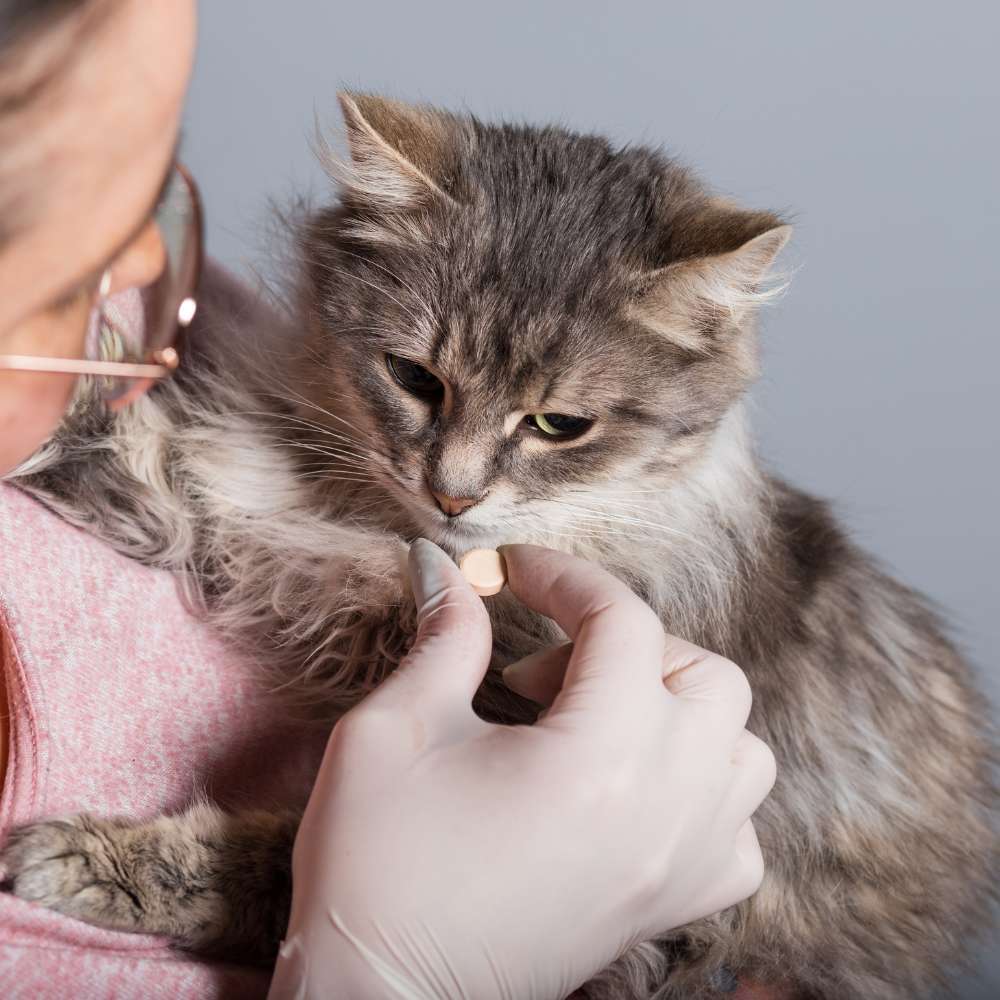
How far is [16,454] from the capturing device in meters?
0.92

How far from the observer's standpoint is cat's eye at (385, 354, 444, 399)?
146 centimetres

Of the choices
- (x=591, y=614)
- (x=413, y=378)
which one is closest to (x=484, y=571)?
(x=591, y=614)

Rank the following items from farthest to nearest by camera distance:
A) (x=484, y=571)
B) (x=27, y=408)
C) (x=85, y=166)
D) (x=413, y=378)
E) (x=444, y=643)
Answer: (x=413, y=378), (x=484, y=571), (x=444, y=643), (x=27, y=408), (x=85, y=166)

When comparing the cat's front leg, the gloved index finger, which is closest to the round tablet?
the gloved index finger

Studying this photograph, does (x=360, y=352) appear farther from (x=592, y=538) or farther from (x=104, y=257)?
(x=104, y=257)

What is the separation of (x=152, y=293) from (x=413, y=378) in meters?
0.49

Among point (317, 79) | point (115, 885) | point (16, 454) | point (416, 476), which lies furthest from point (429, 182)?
point (317, 79)

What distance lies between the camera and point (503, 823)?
1029mm

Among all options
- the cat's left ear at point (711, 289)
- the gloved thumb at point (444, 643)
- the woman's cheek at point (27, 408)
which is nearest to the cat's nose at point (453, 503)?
the gloved thumb at point (444, 643)

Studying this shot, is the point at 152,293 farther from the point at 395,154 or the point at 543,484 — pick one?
the point at 543,484

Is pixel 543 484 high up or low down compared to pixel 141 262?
down

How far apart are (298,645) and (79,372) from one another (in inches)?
28.7

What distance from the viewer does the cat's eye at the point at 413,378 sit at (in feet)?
4.78

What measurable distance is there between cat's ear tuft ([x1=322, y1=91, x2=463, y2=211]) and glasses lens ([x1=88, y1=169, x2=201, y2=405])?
0.35 m
